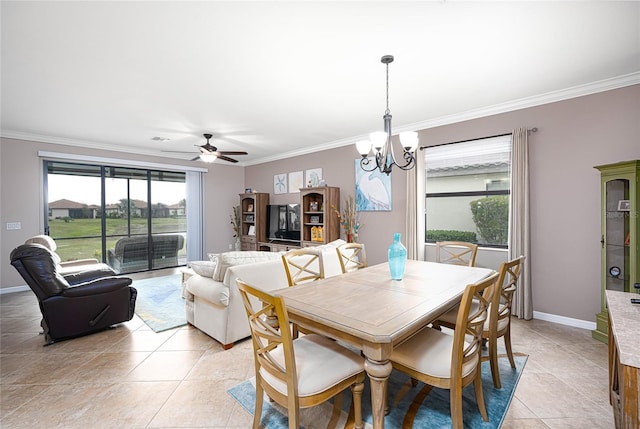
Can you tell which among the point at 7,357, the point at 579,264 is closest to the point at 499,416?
the point at 579,264

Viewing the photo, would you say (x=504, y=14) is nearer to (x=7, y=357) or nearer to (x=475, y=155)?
(x=475, y=155)

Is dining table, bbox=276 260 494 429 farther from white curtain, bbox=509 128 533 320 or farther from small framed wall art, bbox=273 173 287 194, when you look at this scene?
small framed wall art, bbox=273 173 287 194

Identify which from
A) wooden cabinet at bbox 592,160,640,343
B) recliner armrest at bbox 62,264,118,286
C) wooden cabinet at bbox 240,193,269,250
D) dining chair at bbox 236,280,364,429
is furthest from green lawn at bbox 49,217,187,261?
wooden cabinet at bbox 592,160,640,343

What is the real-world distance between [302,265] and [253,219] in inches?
172

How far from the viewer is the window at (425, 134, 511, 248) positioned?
3.70m

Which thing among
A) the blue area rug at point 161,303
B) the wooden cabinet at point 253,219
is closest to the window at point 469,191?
the blue area rug at point 161,303

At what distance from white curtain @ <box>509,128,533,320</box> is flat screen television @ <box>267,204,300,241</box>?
3858mm

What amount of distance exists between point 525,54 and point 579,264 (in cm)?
231

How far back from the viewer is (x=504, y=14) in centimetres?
192

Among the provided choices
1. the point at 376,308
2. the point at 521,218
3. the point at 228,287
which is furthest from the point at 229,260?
the point at 521,218

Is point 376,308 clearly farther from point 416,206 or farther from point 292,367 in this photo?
point 416,206

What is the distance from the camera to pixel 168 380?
2258 millimetres

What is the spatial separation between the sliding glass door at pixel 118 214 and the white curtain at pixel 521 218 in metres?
6.55

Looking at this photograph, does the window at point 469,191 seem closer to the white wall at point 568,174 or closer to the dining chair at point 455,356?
the white wall at point 568,174
